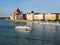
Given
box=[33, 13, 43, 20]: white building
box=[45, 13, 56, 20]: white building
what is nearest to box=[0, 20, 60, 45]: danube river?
box=[45, 13, 56, 20]: white building

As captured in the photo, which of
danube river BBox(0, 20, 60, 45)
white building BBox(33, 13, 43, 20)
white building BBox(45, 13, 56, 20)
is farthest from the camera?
white building BBox(33, 13, 43, 20)

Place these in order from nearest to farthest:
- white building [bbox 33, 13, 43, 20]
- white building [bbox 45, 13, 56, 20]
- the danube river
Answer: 1. the danube river
2. white building [bbox 45, 13, 56, 20]
3. white building [bbox 33, 13, 43, 20]

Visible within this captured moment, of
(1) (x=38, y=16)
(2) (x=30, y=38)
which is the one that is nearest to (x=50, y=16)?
(1) (x=38, y=16)

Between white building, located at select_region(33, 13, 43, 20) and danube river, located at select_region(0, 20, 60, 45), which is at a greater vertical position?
danube river, located at select_region(0, 20, 60, 45)

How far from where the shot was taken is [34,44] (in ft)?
110

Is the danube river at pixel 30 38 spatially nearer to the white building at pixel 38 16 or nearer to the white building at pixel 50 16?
the white building at pixel 50 16

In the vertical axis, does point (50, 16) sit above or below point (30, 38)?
below

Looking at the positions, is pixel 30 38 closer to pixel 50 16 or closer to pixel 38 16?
pixel 50 16

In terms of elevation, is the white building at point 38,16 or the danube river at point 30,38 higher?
the danube river at point 30,38

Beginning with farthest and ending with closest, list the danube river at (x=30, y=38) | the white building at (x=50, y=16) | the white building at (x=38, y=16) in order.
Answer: the white building at (x=38, y=16) < the white building at (x=50, y=16) < the danube river at (x=30, y=38)

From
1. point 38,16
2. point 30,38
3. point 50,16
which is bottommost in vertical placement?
point 38,16

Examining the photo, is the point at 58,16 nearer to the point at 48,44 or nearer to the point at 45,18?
the point at 45,18

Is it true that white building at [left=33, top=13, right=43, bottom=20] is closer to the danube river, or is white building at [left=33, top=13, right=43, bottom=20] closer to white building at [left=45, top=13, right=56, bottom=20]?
white building at [left=45, top=13, right=56, bottom=20]

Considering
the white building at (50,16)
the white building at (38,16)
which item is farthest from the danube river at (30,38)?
the white building at (38,16)
